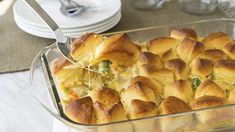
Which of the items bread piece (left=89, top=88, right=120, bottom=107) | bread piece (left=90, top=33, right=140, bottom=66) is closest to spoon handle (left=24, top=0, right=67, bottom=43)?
bread piece (left=90, top=33, right=140, bottom=66)

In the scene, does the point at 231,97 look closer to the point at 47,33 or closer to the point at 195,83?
the point at 195,83

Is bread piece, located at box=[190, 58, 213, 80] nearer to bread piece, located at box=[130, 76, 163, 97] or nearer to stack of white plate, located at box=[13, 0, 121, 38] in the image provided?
bread piece, located at box=[130, 76, 163, 97]

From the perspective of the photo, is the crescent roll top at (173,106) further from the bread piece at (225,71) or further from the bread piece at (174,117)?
the bread piece at (225,71)

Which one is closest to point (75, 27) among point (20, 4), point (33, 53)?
point (33, 53)

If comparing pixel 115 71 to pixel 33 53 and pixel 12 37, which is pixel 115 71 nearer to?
pixel 33 53

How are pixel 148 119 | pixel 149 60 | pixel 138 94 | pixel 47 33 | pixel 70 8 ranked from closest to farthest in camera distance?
pixel 148 119
pixel 138 94
pixel 149 60
pixel 47 33
pixel 70 8

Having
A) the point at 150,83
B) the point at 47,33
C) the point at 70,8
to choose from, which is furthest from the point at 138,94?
the point at 70,8

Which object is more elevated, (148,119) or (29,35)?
(148,119)

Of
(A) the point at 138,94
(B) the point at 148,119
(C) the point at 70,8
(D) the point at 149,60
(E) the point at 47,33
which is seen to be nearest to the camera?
(B) the point at 148,119

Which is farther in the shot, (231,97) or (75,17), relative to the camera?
(75,17)
